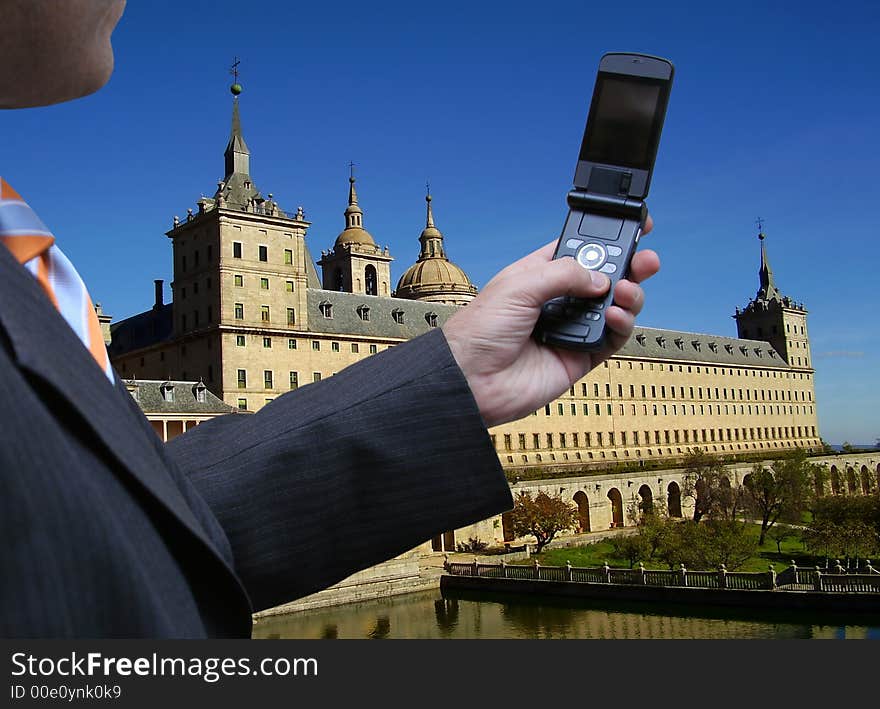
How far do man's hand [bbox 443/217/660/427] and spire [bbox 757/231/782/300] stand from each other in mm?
97234

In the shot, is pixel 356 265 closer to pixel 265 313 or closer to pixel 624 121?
pixel 265 313

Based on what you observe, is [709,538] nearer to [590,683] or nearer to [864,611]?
[864,611]

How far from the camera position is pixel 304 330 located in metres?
48.3

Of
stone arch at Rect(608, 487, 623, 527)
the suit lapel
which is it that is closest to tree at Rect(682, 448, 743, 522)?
stone arch at Rect(608, 487, 623, 527)

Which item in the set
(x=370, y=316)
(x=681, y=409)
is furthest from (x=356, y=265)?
(x=681, y=409)

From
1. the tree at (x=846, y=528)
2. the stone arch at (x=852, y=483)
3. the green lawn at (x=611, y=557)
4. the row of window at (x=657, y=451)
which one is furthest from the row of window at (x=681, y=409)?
the tree at (x=846, y=528)

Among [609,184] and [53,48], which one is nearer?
[53,48]

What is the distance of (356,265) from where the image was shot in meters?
71.8

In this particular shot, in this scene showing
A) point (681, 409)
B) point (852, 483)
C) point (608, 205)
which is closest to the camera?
point (608, 205)

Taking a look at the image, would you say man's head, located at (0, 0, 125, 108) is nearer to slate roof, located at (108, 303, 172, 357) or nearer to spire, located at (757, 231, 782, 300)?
slate roof, located at (108, 303, 172, 357)

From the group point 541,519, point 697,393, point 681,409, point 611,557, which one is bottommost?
point 611,557

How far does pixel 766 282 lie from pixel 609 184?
9838cm

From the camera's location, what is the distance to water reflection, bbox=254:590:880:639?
26.1m

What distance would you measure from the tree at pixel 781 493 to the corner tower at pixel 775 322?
151ft
